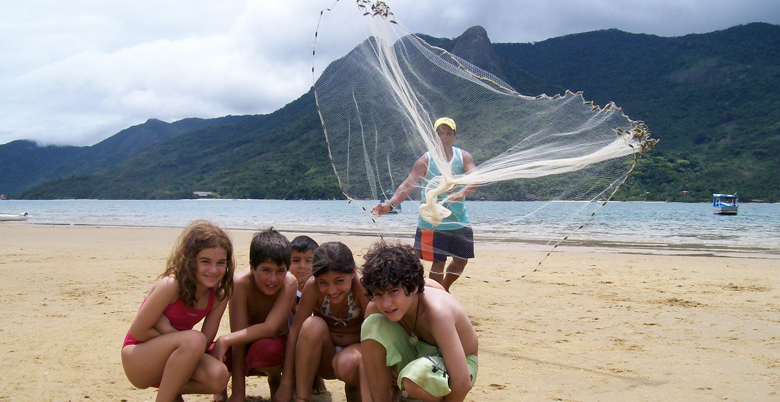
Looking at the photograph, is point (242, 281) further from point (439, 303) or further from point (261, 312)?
point (439, 303)

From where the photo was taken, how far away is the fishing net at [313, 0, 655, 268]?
3377 mm

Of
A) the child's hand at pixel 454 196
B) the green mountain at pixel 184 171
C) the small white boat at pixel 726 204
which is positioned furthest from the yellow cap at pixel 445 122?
the green mountain at pixel 184 171

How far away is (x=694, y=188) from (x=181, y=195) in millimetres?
70870

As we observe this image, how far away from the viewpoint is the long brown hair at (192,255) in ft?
7.64

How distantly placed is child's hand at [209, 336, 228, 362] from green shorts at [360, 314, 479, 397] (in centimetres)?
74

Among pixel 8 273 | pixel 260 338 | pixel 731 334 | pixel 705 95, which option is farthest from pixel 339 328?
pixel 705 95

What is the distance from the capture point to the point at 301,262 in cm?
320

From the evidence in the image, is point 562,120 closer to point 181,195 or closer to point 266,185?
point 266,185

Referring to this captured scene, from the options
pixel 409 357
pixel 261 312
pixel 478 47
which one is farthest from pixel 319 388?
pixel 478 47

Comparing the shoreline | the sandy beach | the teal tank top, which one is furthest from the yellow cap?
the shoreline

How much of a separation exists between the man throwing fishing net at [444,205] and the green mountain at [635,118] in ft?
0.88

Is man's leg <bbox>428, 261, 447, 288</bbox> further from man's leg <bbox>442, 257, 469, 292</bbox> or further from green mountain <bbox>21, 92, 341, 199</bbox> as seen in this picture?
green mountain <bbox>21, 92, 341, 199</bbox>

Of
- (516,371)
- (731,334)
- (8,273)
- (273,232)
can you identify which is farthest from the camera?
(8,273)

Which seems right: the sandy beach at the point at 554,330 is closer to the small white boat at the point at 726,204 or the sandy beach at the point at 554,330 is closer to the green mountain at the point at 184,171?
the small white boat at the point at 726,204
